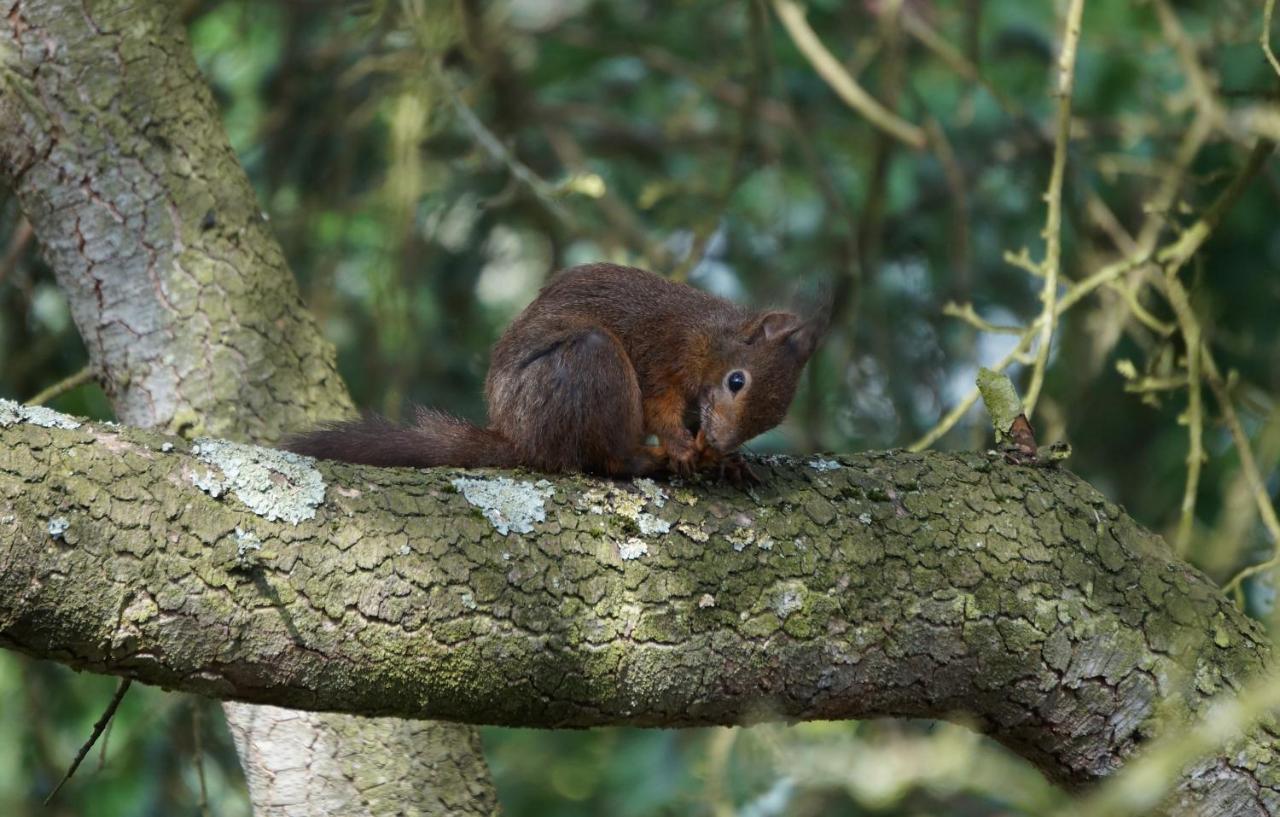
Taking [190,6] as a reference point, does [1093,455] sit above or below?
below

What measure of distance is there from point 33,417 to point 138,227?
111 centimetres

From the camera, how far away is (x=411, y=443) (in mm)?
2703

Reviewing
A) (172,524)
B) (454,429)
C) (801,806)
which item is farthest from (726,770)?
(172,524)

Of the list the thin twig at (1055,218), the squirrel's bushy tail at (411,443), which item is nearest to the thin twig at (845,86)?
the thin twig at (1055,218)

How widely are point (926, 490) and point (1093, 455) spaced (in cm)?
267

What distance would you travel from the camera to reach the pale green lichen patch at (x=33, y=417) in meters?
1.78

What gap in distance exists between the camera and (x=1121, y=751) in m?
2.29

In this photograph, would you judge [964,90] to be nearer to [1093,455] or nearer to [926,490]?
[1093,455]

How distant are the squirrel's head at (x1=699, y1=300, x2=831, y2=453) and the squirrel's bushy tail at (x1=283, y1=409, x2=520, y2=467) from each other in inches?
17.4

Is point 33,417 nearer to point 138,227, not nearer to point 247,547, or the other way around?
point 247,547

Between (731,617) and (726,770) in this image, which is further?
(726,770)

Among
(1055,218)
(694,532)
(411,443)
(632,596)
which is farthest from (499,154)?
(632,596)

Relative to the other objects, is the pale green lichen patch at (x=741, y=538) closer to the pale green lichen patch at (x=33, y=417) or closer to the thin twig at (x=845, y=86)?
the pale green lichen patch at (x=33, y=417)

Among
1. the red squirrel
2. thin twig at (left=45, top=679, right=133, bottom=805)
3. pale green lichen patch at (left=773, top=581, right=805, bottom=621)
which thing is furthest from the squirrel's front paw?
thin twig at (left=45, top=679, right=133, bottom=805)
